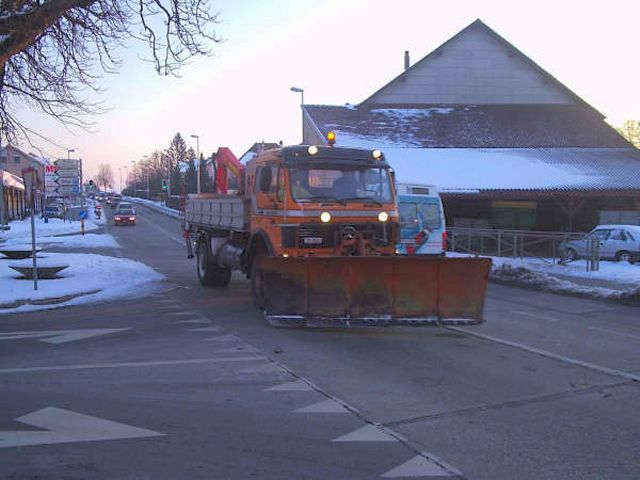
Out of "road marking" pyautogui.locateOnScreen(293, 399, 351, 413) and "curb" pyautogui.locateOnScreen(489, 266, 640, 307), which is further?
"curb" pyautogui.locateOnScreen(489, 266, 640, 307)

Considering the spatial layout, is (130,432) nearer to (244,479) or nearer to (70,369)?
(244,479)

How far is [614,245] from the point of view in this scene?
23.3 metres

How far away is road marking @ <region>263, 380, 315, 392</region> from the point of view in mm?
6528

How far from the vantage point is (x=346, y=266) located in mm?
9375

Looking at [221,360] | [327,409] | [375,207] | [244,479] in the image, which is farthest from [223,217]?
[244,479]

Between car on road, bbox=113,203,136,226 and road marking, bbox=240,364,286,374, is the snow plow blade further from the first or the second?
car on road, bbox=113,203,136,226

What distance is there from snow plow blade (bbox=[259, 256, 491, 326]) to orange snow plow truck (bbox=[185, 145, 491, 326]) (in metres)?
0.01

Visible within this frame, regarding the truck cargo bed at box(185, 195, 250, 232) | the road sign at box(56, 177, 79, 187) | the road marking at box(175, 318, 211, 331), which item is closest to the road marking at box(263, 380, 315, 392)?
the road marking at box(175, 318, 211, 331)

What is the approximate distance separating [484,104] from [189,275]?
116 feet

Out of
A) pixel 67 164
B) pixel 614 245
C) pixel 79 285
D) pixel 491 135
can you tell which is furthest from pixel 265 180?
pixel 491 135

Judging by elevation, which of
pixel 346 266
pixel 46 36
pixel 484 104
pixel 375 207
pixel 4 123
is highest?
pixel 484 104

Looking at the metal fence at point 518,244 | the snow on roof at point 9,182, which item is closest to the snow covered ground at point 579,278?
the metal fence at point 518,244

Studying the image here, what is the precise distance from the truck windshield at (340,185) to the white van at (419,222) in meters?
5.78

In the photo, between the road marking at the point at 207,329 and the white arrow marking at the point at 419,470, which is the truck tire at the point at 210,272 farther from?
the white arrow marking at the point at 419,470
